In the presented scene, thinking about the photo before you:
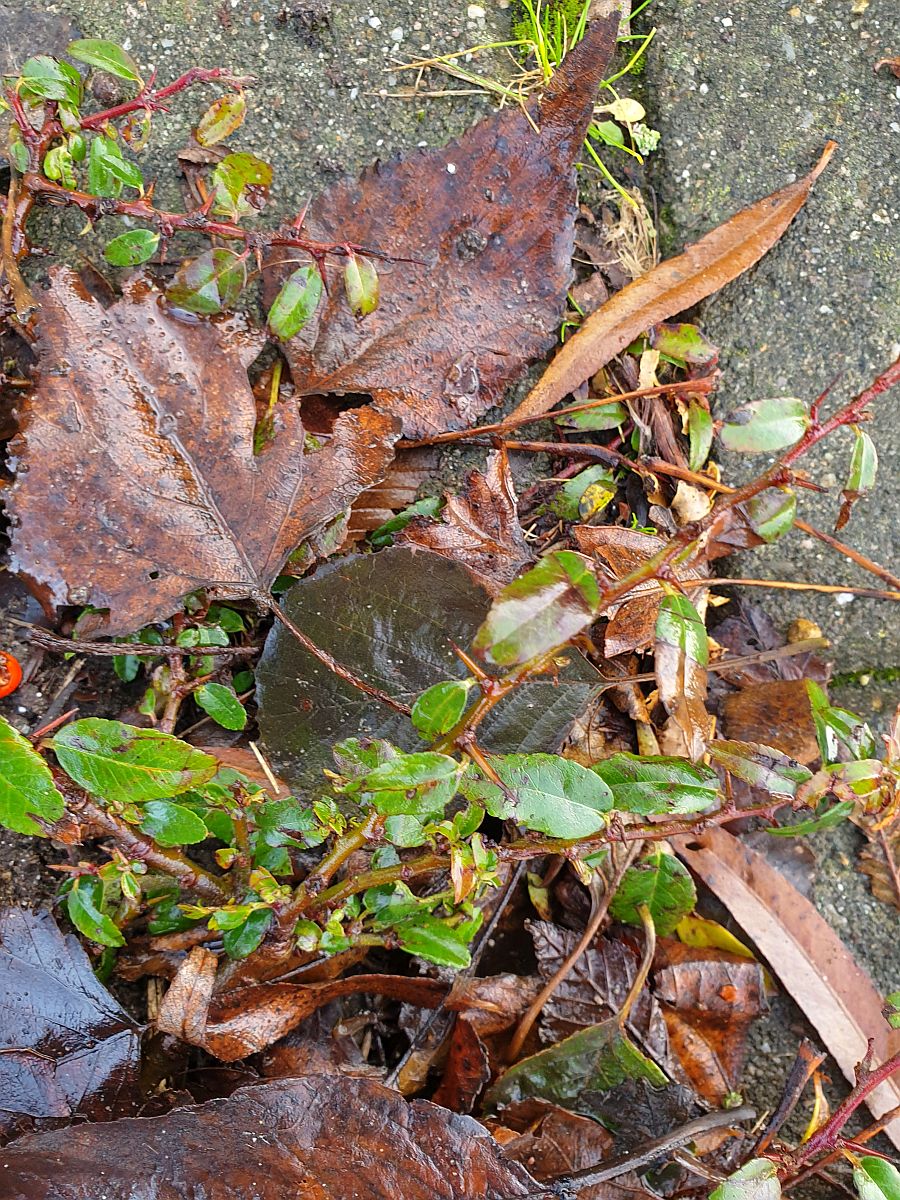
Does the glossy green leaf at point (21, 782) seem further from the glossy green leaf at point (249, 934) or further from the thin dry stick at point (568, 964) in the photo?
the thin dry stick at point (568, 964)

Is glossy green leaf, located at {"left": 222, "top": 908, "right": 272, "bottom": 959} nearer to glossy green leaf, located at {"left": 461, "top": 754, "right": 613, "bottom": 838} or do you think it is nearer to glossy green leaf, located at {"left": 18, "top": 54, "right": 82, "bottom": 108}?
glossy green leaf, located at {"left": 461, "top": 754, "right": 613, "bottom": 838}

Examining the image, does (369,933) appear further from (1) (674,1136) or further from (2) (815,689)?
(2) (815,689)

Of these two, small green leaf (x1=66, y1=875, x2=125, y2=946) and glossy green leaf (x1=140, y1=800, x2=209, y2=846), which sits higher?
glossy green leaf (x1=140, y1=800, x2=209, y2=846)

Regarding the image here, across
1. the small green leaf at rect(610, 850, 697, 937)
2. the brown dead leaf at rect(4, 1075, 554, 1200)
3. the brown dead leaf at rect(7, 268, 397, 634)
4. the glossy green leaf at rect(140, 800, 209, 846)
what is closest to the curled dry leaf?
the brown dead leaf at rect(4, 1075, 554, 1200)

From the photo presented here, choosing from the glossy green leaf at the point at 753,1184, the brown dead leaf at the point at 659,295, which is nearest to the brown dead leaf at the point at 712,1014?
the glossy green leaf at the point at 753,1184

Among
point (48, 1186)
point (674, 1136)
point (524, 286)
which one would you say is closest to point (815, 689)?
point (674, 1136)

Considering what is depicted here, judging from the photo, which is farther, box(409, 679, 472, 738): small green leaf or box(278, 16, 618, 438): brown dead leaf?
box(278, 16, 618, 438): brown dead leaf

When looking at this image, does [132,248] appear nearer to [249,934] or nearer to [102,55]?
[102,55]
